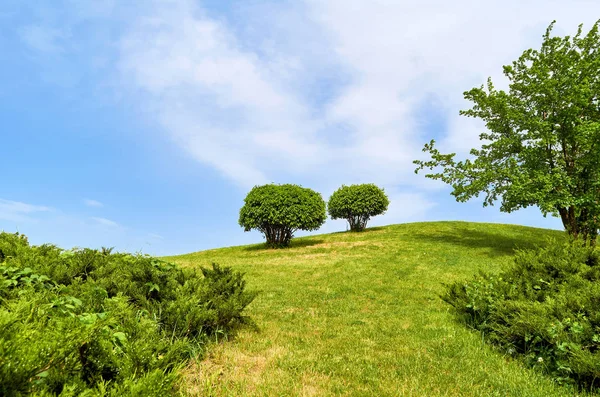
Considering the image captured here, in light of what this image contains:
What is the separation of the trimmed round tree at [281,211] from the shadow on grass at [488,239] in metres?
8.21

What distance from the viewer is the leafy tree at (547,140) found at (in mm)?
19547

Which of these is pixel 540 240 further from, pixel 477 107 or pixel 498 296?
pixel 498 296

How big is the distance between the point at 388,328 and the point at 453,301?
211 cm

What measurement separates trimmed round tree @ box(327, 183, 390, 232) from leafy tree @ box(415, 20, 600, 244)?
9.26 metres

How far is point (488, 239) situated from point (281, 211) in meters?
16.1

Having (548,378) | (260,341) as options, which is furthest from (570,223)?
(260,341)

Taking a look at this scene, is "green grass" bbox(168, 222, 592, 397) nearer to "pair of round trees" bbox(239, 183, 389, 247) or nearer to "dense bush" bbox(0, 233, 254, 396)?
"dense bush" bbox(0, 233, 254, 396)

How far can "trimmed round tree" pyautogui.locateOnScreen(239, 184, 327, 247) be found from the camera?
25922mm

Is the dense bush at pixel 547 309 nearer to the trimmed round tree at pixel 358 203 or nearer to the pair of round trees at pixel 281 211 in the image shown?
the pair of round trees at pixel 281 211

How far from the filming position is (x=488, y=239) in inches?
1027

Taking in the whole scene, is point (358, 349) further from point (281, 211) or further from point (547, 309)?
point (281, 211)

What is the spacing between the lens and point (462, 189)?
75.8 feet

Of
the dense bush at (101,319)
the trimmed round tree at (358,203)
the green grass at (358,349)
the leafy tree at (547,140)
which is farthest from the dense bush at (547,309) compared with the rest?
the trimmed round tree at (358,203)

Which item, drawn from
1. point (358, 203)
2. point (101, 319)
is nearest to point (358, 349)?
point (101, 319)
